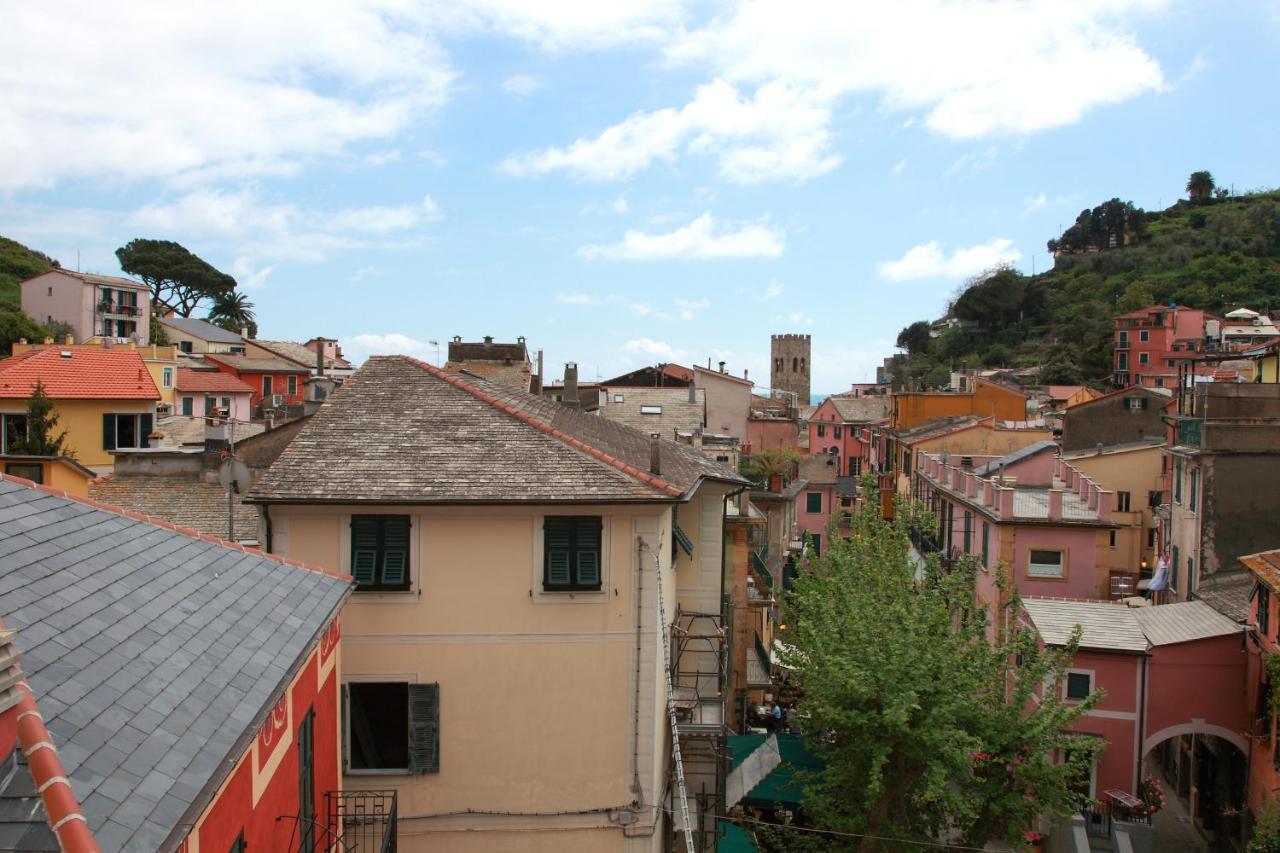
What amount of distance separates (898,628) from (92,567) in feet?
41.6

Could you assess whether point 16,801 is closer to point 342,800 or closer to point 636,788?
point 342,800

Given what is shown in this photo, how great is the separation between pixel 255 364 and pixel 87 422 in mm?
30054

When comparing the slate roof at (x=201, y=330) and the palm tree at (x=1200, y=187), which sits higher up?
the palm tree at (x=1200, y=187)

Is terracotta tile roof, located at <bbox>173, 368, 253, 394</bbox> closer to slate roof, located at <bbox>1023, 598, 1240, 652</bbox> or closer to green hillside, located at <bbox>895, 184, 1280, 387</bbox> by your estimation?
slate roof, located at <bbox>1023, 598, 1240, 652</bbox>

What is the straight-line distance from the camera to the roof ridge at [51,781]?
444 cm

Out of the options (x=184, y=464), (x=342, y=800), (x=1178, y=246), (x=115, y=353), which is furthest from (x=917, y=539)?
(x=1178, y=246)

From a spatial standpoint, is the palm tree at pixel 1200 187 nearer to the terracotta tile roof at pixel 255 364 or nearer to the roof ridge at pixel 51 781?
the terracotta tile roof at pixel 255 364

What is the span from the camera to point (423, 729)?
1406 cm

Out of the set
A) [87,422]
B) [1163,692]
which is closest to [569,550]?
[1163,692]

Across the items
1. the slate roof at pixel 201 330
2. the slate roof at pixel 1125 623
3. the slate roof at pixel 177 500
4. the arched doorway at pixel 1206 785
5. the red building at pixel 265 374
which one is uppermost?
the slate roof at pixel 201 330

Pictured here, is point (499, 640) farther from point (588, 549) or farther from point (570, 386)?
point (570, 386)

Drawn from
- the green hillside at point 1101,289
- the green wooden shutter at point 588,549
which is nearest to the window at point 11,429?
the green wooden shutter at point 588,549

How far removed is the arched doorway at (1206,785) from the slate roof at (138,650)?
63.3 feet

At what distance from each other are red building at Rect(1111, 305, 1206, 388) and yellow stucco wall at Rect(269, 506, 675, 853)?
80407 mm
